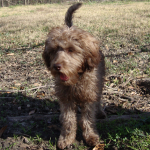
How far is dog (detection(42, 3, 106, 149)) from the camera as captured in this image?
2.56 metres

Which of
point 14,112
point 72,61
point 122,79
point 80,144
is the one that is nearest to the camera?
point 72,61

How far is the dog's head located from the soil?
1149 millimetres

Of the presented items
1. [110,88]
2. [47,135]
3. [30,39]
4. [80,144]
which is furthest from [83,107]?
[30,39]

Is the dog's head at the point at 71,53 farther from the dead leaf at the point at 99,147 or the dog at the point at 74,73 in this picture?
the dead leaf at the point at 99,147

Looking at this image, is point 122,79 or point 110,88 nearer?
point 110,88

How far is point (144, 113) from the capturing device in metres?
3.46

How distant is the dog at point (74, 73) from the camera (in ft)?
8.41

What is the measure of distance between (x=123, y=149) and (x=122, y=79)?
85.2 inches

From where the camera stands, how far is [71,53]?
261 centimetres

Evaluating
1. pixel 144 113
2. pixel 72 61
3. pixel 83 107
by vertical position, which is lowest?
pixel 144 113

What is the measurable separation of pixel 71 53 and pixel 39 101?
6.20ft

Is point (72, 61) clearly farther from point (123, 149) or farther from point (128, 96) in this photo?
point (128, 96)

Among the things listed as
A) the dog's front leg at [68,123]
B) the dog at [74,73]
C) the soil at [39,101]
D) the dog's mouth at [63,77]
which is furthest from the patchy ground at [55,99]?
the dog's mouth at [63,77]

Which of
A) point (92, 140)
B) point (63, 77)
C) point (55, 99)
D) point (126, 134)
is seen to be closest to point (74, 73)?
point (63, 77)
